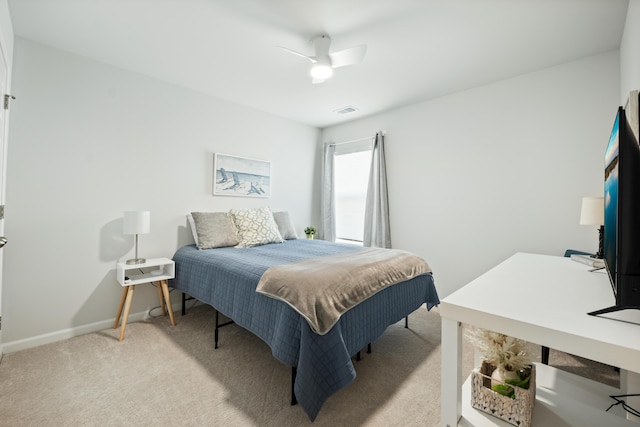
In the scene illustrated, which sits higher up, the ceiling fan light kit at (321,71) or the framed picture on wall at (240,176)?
the ceiling fan light kit at (321,71)

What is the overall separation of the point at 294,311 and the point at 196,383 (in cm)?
94

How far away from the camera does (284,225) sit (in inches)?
148

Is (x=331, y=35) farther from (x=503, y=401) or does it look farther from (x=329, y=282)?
(x=503, y=401)

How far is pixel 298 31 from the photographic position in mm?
2125

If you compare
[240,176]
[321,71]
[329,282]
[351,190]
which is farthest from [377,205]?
[329,282]

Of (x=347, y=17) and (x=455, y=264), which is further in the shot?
(x=455, y=264)

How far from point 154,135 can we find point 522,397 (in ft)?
11.7

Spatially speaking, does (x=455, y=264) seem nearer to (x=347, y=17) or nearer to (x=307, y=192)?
(x=307, y=192)

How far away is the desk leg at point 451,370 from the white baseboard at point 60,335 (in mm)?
3083

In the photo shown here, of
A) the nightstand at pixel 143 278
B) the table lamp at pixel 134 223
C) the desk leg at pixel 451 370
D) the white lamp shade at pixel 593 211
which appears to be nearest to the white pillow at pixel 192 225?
the nightstand at pixel 143 278

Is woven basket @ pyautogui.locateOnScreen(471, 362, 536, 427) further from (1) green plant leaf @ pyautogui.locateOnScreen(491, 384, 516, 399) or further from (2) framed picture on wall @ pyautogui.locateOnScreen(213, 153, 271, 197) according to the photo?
(2) framed picture on wall @ pyautogui.locateOnScreen(213, 153, 271, 197)

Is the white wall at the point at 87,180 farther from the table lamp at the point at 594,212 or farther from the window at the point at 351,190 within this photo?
the table lamp at the point at 594,212

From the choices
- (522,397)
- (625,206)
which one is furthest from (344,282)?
(625,206)

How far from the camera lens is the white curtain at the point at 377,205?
3.80 m
